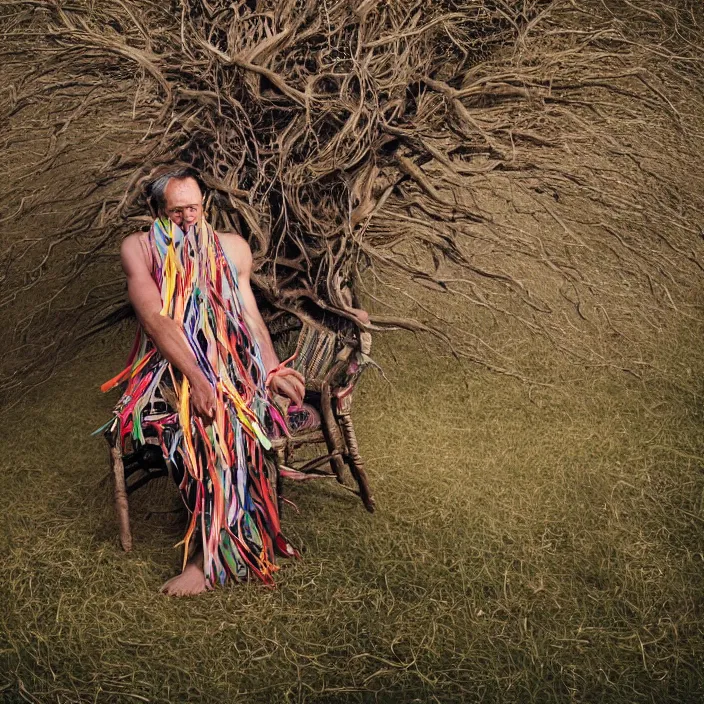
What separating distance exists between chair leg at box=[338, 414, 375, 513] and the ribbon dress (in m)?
0.38

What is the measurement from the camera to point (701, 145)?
4.14 metres

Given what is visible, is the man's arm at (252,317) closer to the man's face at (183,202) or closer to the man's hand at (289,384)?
the man's hand at (289,384)

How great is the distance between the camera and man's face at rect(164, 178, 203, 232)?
2.76m

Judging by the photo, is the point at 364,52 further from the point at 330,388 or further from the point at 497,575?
the point at 497,575

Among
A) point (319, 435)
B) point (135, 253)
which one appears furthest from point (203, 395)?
point (319, 435)

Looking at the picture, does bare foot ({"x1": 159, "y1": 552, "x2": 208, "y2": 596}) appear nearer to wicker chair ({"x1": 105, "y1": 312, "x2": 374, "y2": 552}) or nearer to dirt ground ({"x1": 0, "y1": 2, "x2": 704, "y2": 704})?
dirt ground ({"x1": 0, "y1": 2, "x2": 704, "y2": 704})

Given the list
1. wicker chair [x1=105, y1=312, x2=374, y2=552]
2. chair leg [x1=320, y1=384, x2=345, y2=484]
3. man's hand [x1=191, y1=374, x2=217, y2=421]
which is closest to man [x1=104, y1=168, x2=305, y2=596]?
man's hand [x1=191, y1=374, x2=217, y2=421]

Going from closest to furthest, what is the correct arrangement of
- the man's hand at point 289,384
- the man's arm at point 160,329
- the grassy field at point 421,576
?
the grassy field at point 421,576 → the man's arm at point 160,329 → the man's hand at point 289,384

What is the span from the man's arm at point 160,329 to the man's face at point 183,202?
0.44 feet

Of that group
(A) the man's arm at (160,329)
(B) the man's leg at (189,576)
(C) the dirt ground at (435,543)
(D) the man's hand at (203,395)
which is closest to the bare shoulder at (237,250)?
(A) the man's arm at (160,329)

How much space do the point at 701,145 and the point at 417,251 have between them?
1.69 metres

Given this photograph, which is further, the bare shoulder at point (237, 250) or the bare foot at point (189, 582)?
the bare shoulder at point (237, 250)

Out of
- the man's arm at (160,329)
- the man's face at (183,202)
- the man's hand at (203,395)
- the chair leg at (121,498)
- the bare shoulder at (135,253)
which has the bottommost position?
the chair leg at (121,498)

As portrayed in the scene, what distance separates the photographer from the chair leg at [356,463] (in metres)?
3.20
